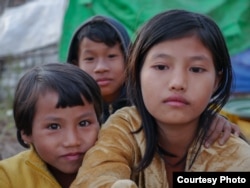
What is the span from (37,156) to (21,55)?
5420 mm

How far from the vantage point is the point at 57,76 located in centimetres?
173

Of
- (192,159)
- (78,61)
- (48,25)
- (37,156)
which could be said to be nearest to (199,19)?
(192,159)

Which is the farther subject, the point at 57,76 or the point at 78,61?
the point at 78,61

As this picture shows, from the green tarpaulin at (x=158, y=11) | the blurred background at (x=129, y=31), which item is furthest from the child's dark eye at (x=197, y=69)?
the green tarpaulin at (x=158, y=11)

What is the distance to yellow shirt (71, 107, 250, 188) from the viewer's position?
145 cm

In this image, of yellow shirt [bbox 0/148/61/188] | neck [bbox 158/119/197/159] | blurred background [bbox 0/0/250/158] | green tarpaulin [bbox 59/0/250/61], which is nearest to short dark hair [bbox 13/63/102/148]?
yellow shirt [bbox 0/148/61/188]

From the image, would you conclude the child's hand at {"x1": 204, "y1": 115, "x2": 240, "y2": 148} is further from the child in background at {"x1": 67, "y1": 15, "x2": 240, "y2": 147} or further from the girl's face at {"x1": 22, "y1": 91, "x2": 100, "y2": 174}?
the child in background at {"x1": 67, "y1": 15, "x2": 240, "y2": 147}

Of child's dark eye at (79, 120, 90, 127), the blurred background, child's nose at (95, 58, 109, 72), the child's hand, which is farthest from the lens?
the blurred background

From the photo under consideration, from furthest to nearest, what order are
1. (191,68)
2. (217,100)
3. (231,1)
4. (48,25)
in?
(48,25)
(231,1)
(217,100)
(191,68)

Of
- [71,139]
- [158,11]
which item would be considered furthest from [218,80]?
[158,11]

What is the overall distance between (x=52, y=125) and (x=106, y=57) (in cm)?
85

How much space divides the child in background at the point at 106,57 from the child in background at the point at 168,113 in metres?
0.74

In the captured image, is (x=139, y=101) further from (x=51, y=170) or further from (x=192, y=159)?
(x=51, y=170)

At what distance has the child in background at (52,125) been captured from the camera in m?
1.67
